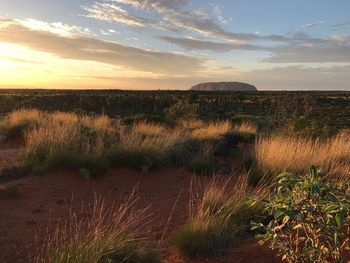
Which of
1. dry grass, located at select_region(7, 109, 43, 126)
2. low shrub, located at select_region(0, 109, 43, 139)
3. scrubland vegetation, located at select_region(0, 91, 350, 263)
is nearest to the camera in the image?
scrubland vegetation, located at select_region(0, 91, 350, 263)

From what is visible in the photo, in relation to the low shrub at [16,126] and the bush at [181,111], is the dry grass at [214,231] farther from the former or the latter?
the bush at [181,111]

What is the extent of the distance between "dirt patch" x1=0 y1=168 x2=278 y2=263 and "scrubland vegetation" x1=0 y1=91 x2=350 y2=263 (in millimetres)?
202

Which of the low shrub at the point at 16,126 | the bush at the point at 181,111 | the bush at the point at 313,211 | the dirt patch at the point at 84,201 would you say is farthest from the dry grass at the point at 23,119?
the bush at the point at 313,211

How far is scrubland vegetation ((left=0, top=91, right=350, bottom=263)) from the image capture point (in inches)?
128

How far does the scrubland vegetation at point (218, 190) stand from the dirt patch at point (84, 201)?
202 mm

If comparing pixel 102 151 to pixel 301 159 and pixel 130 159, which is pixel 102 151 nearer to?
pixel 130 159

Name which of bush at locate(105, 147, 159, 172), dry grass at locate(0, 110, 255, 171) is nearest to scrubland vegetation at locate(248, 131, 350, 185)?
Result: dry grass at locate(0, 110, 255, 171)

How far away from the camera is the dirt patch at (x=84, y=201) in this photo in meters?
4.74

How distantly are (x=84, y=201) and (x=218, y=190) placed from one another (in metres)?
2.18

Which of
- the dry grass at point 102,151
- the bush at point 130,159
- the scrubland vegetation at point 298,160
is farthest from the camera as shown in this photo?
the bush at point 130,159

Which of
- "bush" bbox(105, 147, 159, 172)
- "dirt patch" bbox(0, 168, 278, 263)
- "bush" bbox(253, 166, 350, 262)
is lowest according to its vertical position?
"dirt patch" bbox(0, 168, 278, 263)

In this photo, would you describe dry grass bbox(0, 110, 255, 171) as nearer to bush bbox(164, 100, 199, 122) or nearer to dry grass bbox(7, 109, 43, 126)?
dry grass bbox(7, 109, 43, 126)

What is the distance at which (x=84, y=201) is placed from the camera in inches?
276

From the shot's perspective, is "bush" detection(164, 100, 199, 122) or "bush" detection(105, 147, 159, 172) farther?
"bush" detection(164, 100, 199, 122)
